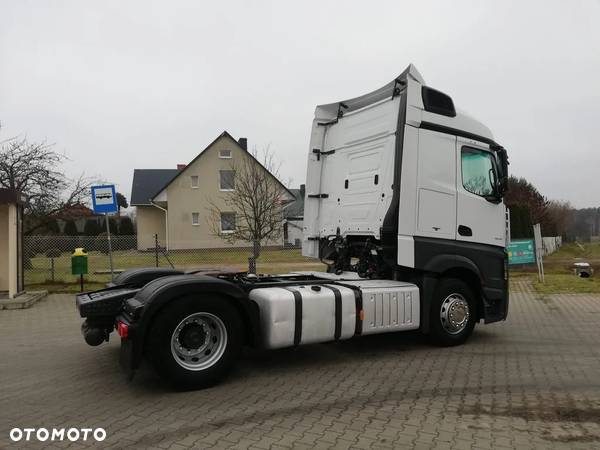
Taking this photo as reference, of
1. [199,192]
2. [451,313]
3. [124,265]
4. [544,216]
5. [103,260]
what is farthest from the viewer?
[544,216]

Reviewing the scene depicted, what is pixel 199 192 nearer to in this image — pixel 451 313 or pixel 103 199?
pixel 103 199

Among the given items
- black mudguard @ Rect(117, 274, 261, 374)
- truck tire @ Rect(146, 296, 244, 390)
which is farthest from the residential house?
truck tire @ Rect(146, 296, 244, 390)

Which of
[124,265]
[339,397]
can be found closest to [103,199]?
[124,265]

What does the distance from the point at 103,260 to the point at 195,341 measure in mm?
15349

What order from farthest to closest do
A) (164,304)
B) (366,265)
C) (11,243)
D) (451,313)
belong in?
(11,243) < (366,265) < (451,313) < (164,304)

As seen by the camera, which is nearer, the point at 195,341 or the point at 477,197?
the point at 195,341

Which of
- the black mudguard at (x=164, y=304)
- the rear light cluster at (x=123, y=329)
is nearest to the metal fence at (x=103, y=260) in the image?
the black mudguard at (x=164, y=304)

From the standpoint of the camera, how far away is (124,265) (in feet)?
59.4

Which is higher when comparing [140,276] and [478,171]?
[478,171]

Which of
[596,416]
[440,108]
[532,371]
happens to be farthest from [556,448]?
[440,108]

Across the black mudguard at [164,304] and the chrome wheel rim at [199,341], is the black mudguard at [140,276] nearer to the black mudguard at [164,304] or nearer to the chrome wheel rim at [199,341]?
the black mudguard at [164,304]

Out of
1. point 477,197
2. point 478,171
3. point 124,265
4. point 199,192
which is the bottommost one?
point 124,265

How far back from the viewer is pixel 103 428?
4.21 meters

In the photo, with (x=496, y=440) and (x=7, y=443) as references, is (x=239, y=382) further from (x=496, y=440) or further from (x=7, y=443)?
(x=496, y=440)
